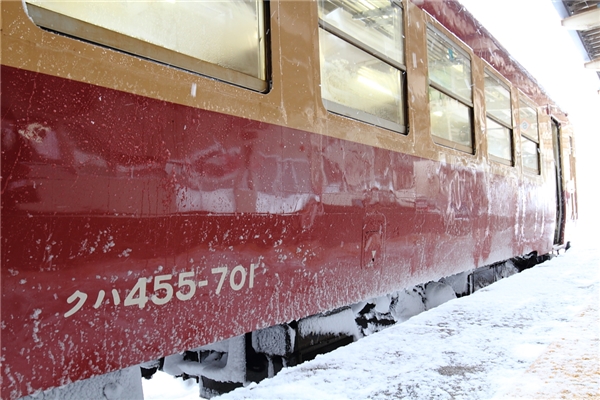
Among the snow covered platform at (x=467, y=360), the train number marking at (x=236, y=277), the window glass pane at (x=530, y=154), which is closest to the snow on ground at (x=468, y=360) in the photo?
the snow covered platform at (x=467, y=360)

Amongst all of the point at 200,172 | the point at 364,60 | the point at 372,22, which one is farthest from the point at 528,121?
the point at 200,172

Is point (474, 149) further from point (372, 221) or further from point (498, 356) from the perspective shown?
point (498, 356)

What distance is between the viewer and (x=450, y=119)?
371 cm

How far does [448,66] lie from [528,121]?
8.57 ft

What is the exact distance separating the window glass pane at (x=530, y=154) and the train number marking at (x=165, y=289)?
184 inches

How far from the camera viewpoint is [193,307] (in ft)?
4.92

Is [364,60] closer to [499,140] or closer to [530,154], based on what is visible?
[499,140]

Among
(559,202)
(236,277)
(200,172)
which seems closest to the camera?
(200,172)

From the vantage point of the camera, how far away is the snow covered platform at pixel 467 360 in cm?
163

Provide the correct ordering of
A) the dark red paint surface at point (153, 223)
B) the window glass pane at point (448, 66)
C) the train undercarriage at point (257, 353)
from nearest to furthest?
1. the dark red paint surface at point (153, 223)
2. the train undercarriage at point (257, 353)
3. the window glass pane at point (448, 66)

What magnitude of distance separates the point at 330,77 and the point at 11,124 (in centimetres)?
163

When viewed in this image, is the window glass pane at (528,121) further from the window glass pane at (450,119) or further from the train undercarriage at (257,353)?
the train undercarriage at (257,353)

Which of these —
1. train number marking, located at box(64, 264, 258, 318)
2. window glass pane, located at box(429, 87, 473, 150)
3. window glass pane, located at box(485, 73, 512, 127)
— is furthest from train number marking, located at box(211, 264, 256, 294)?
window glass pane, located at box(485, 73, 512, 127)

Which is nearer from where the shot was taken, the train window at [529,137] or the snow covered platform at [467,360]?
the snow covered platform at [467,360]
